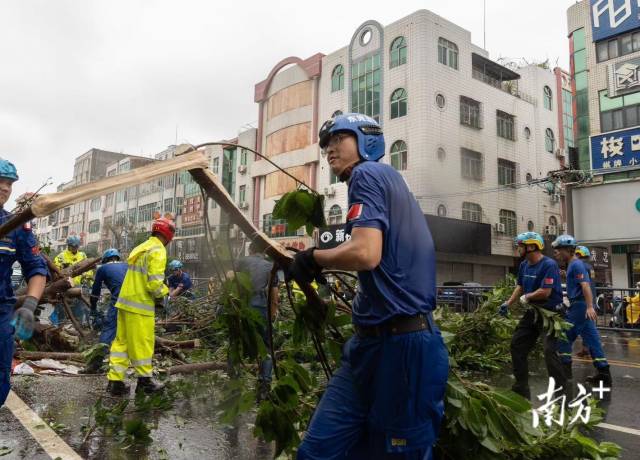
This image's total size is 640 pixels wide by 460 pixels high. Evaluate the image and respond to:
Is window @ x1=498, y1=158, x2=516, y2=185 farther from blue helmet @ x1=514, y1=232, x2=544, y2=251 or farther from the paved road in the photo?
blue helmet @ x1=514, y1=232, x2=544, y2=251

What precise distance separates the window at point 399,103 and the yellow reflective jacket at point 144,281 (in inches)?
1005

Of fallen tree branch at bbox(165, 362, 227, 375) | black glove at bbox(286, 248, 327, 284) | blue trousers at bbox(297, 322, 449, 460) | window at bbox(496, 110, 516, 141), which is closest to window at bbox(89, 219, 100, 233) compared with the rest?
window at bbox(496, 110, 516, 141)

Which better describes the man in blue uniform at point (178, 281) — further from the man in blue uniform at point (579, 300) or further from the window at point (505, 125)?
the window at point (505, 125)

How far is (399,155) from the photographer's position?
29500 millimetres

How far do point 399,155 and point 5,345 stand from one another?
90.6 feet

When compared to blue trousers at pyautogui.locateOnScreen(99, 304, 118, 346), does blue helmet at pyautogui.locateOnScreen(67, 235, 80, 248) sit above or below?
above

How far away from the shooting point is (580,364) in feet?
27.5

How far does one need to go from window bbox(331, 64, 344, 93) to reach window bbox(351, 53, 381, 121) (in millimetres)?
1005

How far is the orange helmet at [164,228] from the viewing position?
5965 mm

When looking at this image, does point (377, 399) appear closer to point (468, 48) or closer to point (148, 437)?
point (148, 437)

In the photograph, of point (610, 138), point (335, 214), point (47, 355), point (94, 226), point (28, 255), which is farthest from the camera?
point (94, 226)

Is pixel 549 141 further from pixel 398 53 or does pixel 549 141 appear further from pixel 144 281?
pixel 144 281

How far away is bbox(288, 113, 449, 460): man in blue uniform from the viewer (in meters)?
2.09

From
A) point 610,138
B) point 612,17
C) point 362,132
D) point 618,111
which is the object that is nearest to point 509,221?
point 618,111
